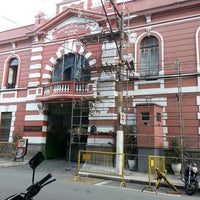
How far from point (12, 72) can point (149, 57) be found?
1096cm

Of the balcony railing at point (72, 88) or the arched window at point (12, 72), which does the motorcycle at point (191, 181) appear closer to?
the balcony railing at point (72, 88)

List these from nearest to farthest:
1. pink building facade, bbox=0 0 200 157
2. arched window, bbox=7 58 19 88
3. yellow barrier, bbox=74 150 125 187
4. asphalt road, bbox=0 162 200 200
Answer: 1. asphalt road, bbox=0 162 200 200
2. yellow barrier, bbox=74 150 125 187
3. pink building facade, bbox=0 0 200 157
4. arched window, bbox=7 58 19 88

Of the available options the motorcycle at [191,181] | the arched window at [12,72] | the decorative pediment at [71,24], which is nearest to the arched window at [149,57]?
the decorative pediment at [71,24]

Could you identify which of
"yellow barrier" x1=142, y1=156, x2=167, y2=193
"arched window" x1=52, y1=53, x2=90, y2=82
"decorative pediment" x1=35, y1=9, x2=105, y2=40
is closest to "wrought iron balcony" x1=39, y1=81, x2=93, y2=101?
"arched window" x1=52, y1=53, x2=90, y2=82

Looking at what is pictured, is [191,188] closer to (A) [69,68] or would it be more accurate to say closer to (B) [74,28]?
(A) [69,68]

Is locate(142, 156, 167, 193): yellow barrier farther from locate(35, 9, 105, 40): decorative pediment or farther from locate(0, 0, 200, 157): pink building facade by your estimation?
locate(35, 9, 105, 40): decorative pediment

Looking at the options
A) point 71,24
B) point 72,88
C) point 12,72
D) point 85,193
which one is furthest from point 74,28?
point 85,193

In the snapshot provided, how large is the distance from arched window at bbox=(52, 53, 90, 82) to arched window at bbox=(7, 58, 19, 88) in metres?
Answer: 3.94

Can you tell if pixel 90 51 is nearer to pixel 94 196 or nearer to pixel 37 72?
pixel 37 72

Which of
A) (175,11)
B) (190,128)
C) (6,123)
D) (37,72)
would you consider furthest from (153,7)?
(6,123)

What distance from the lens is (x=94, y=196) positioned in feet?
24.5

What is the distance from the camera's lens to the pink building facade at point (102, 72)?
1332 cm

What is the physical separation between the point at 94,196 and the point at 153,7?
1163cm

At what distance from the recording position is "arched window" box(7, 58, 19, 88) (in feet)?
64.4
